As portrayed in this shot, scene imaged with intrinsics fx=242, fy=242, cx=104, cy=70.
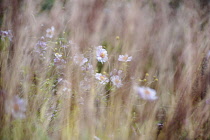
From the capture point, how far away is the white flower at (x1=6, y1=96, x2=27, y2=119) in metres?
0.78

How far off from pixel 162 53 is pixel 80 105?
0.64 m

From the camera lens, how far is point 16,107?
32.4 inches

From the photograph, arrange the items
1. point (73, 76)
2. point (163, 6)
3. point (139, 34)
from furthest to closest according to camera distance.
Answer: point (163, 6), point (139, 34), point (73, 76)

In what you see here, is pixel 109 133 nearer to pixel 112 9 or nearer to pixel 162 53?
pixel 162 53

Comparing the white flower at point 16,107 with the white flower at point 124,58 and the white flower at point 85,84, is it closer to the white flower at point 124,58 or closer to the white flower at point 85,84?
the white flower at point 85,84

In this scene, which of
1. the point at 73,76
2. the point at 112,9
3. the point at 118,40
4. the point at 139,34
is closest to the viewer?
the point at 73,76

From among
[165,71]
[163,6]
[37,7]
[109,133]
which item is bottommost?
[109,133]

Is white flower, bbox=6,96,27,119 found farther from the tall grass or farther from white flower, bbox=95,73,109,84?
white flower, bbox=95,73,109,84

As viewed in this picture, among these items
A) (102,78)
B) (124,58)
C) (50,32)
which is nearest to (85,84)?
(102,78)

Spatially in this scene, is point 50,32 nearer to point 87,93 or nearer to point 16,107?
point 87,93

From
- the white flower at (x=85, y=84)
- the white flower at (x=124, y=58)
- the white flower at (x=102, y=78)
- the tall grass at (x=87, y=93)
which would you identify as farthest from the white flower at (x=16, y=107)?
the white flower at (x=124, y=58)

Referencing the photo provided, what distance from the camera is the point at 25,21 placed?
1029 mm

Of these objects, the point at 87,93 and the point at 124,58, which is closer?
the point at 87,93

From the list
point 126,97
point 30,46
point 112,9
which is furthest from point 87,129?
point 112,9
